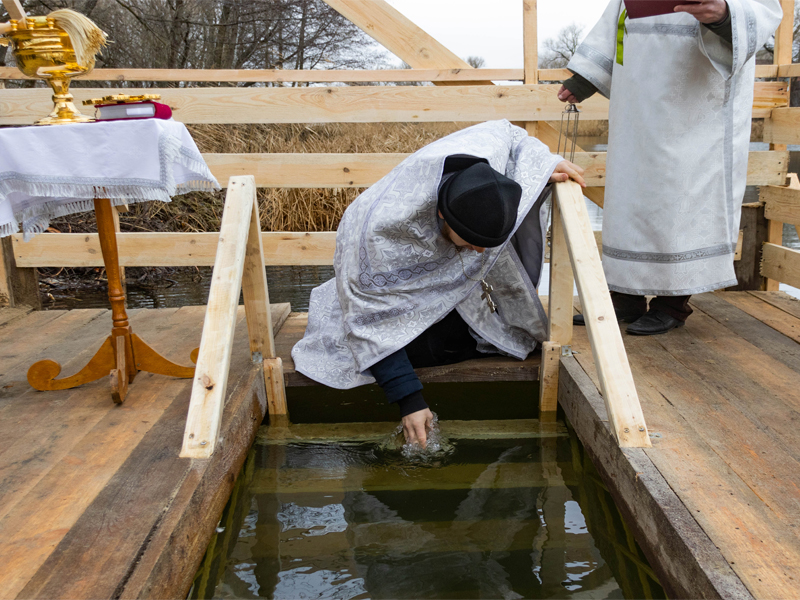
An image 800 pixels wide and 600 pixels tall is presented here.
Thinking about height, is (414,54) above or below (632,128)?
above

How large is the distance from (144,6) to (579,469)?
9.56 m

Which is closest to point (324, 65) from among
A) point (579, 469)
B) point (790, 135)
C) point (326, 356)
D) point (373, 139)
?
point (373, 139)

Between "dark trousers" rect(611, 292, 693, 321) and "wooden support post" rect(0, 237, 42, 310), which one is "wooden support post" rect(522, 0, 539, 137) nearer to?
"dark trousers" rect(611, 292, 693, 321)

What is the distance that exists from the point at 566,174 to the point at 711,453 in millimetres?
990

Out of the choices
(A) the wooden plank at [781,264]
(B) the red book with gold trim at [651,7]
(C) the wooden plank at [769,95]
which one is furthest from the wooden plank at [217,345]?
(C) the wooden plank at [769,95]

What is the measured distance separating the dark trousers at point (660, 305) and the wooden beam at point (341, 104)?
1108 millimetres

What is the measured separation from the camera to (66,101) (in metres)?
2.32

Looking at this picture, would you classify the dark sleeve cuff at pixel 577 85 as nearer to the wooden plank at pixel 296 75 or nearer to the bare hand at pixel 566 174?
the wooden plank at pixel 296 75

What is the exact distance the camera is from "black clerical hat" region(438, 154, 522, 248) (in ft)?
6.14

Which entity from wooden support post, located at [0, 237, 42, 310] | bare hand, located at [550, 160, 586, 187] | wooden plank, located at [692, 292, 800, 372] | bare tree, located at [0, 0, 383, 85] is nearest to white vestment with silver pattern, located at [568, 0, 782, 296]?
wooden plank, located at [692, 292, 800, 372]

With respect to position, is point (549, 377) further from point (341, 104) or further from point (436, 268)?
point (341, 104)

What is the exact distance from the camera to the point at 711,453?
1810mm

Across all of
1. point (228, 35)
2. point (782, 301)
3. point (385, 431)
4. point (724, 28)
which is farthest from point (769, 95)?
A: point (228, 35)

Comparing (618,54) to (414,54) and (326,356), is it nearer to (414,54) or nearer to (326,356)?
(414,54)
